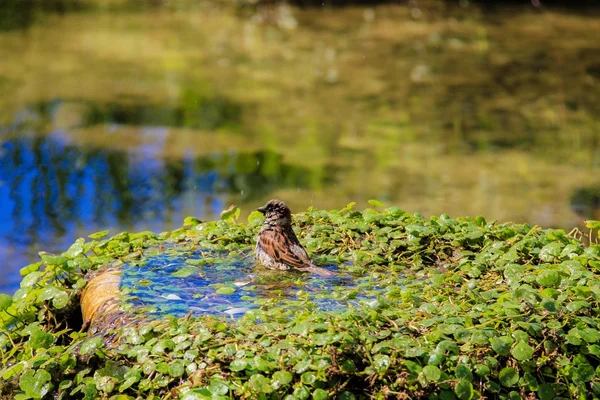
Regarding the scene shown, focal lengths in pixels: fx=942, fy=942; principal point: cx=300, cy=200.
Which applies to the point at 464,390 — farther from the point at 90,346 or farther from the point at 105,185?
the point at 105,185

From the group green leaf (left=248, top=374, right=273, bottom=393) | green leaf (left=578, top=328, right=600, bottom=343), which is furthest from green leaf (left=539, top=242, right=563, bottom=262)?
green leaf (left=248, top=374, right=273, bottom=393)

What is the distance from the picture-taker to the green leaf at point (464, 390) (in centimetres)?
379

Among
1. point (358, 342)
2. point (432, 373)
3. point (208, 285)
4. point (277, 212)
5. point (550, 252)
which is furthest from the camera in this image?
point (277, 212)

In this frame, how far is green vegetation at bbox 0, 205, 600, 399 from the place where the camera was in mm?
3799

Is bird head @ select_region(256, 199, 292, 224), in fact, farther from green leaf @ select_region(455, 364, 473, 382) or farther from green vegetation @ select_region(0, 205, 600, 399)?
green leaf @ select_region(455, 364, 473, 382)

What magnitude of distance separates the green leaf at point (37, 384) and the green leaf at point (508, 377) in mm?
1895

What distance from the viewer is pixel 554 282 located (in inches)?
178

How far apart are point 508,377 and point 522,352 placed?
121 millimetres

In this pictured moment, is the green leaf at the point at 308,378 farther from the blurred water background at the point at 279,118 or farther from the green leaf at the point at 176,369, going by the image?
the blurred water background at the point at 279,118

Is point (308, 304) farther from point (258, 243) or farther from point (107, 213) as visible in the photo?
point (107, 213)

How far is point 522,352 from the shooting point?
3.92m

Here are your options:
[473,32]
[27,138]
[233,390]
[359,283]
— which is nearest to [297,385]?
[233,390]

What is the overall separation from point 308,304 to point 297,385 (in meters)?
0.70

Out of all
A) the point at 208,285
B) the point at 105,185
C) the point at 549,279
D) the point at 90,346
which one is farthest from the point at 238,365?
the point at 105,185
